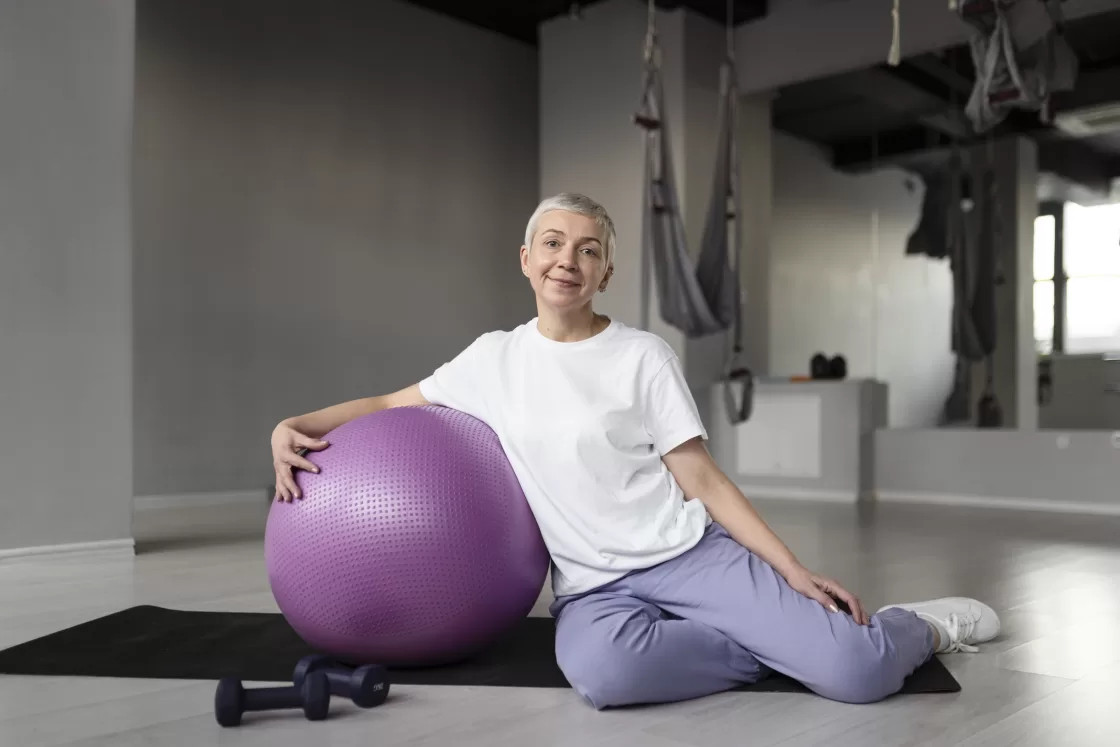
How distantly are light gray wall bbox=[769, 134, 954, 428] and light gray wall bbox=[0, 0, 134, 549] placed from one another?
173 inches

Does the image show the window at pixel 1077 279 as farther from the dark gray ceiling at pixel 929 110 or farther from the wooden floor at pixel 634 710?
the wooden floor at pixel 634 710

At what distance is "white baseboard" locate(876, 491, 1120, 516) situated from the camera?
5.21m

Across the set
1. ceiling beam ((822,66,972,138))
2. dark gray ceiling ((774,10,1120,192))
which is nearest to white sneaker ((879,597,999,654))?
dark gray ceiling ((774,10,1120,192))

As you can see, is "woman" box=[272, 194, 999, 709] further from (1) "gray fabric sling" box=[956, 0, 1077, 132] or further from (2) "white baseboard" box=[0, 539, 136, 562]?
(1) "gray fabric sling" box=[956, 0, 1077, 132]

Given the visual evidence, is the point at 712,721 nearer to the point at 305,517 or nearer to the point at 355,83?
the point at 305,517

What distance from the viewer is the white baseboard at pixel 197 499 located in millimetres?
5449

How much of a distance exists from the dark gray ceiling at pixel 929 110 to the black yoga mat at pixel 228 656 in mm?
4697

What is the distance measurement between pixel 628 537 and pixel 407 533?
403mm

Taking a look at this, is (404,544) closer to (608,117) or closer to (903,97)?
(608,117)

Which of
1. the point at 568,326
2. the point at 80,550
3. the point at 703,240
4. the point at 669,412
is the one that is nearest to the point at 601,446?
the point at 669,412

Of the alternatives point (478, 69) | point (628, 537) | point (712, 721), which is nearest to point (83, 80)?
point (628, 537)

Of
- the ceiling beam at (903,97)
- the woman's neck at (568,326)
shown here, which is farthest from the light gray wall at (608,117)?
the woman's neck at (568,326)

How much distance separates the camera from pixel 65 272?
3523 mm

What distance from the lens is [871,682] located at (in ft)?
5.54
